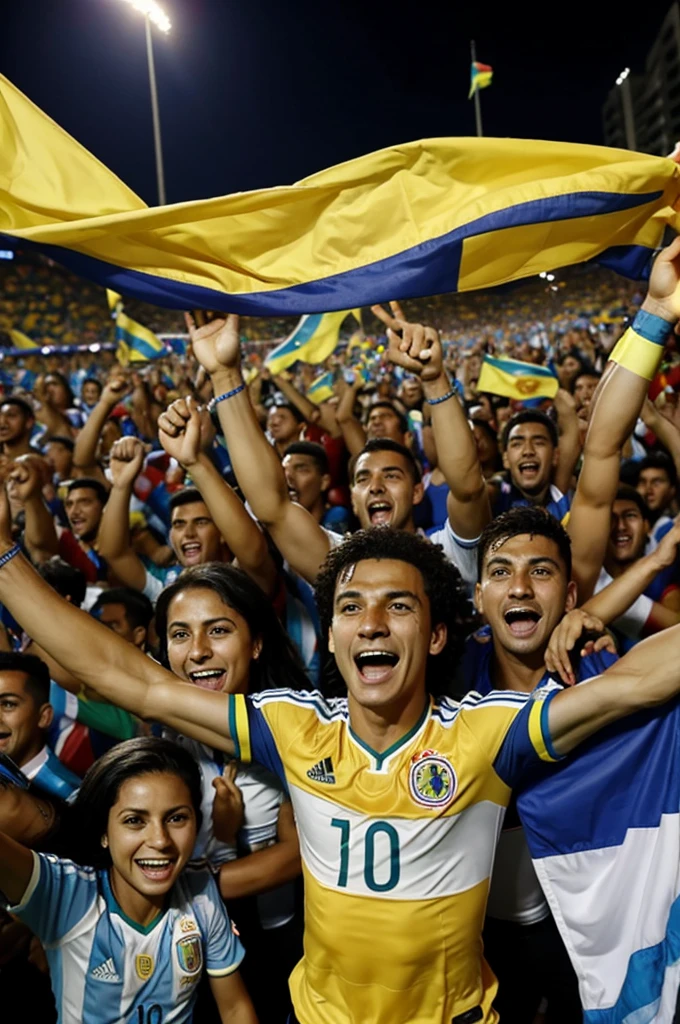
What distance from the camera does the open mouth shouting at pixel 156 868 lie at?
2248 mm

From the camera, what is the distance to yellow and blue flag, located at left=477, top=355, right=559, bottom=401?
7.67 m

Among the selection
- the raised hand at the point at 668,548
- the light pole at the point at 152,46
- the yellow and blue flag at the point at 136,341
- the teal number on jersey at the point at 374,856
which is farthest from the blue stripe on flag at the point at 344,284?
the light pole at the point at 152,46

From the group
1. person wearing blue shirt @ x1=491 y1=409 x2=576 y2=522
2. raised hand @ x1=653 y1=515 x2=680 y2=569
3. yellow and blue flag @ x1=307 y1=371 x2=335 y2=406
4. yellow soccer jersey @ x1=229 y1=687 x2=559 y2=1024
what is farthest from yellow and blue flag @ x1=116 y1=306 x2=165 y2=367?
yellow soccer jersey @ x1=229 y1=687 x2=559 y2=1024

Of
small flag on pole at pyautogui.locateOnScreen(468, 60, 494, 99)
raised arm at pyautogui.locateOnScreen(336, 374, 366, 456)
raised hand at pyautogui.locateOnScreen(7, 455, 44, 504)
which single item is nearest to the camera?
raised hand at pyautogui.locateOnScreen(7, 455, 44, 504)

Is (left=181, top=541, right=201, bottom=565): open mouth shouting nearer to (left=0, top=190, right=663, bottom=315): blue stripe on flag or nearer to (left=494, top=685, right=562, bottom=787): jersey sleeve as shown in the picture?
(left=0, top=190, right=663, bottom=315): blue stripe on flag

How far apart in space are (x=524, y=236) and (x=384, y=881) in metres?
2.24

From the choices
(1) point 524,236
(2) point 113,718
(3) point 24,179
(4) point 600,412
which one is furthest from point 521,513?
(3) point 24,179

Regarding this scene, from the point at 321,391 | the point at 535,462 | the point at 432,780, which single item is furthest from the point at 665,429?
the point at 321,391

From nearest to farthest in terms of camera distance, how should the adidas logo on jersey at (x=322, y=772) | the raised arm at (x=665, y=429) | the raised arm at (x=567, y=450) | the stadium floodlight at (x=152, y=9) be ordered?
1. the adidas logo on jersey at (x=322, y=772)
2. the raised arm at (x=665, y=429)
3. the raised arm at (x=567, y=450)
4. the stadium floodlight at (x=152, y=9)

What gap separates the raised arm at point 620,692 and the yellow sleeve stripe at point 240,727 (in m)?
0.77

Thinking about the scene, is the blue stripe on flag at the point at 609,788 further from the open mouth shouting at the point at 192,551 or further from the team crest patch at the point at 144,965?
the open mouth shouting at the point at 192,551

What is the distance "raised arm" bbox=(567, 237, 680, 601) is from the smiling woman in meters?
1.61

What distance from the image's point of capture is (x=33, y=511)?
4672mm

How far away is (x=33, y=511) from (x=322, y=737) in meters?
3.01
